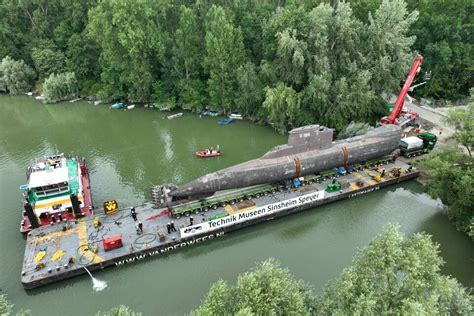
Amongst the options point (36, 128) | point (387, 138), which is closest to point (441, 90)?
point (387, 138)

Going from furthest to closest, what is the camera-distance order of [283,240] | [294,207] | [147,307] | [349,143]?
[349,143] < [294,207] < [283,240] < [147,307]

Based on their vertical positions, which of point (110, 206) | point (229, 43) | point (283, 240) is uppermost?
point (229, 43)

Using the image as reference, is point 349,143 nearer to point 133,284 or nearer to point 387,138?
point 387,138

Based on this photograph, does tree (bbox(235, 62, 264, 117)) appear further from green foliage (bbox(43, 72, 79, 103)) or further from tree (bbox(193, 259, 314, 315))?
tree (bbox(193, 259, 314, 315))

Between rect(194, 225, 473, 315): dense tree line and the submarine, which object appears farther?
the submarine

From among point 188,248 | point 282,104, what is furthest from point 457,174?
point 282,104

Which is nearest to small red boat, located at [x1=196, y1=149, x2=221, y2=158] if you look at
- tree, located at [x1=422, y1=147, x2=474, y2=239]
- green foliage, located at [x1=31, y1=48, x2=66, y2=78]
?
tree, located at [x1=422, y1=147, x2=474, y2=239]

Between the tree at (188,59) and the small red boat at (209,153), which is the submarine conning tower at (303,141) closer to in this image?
the small red boat at (209,153)

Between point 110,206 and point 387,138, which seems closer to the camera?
point 110,206
